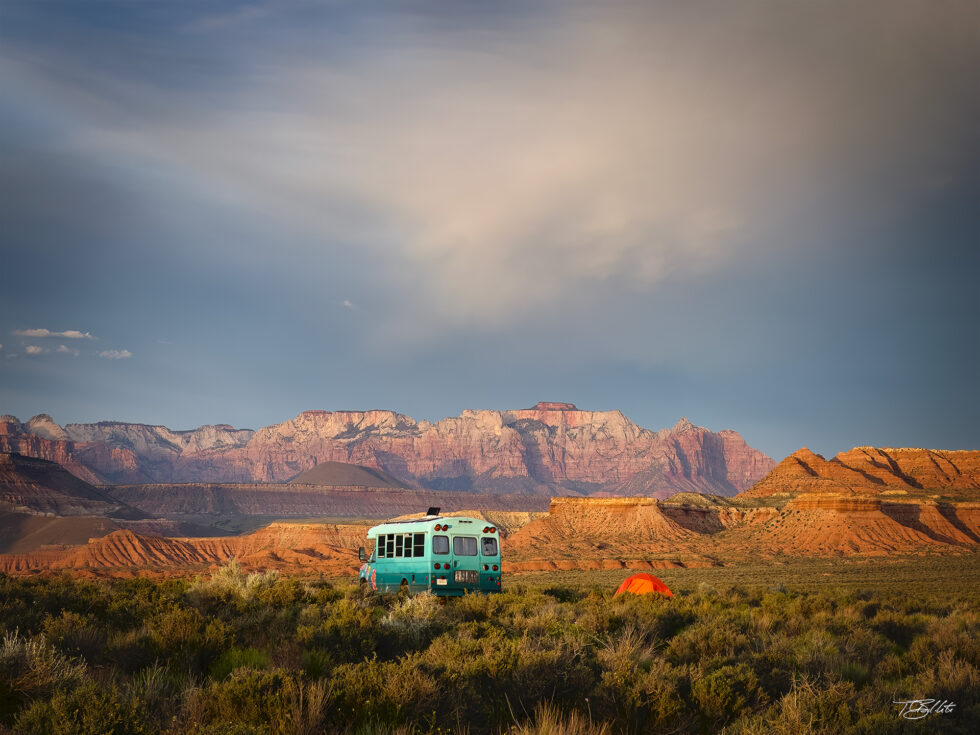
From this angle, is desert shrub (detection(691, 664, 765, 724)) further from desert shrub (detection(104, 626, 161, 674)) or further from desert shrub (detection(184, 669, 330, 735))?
desert shrub (detection(104, 626, 161, 674))

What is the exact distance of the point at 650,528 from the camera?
96625mm

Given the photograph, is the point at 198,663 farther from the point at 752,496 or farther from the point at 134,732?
the point at 752,496

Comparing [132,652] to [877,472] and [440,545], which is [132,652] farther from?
[877,472]

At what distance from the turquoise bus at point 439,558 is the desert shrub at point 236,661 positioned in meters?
12.5

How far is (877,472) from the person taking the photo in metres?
133

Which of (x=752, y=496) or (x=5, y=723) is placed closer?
(x=5, y=723)

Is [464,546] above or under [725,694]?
above

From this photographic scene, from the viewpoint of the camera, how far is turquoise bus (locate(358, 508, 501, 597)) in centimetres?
2400

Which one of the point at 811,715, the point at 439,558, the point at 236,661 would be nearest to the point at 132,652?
the point at 236,661

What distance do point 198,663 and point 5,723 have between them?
410 centimetres

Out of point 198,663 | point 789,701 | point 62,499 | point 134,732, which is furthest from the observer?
point 62,499

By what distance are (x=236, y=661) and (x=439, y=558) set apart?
43.7 ft

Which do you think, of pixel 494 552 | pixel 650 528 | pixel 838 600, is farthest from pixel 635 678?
pixel 650 528

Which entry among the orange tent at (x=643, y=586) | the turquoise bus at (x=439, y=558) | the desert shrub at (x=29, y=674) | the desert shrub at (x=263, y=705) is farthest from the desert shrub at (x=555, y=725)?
the orange tent at (x=643, y=586)
